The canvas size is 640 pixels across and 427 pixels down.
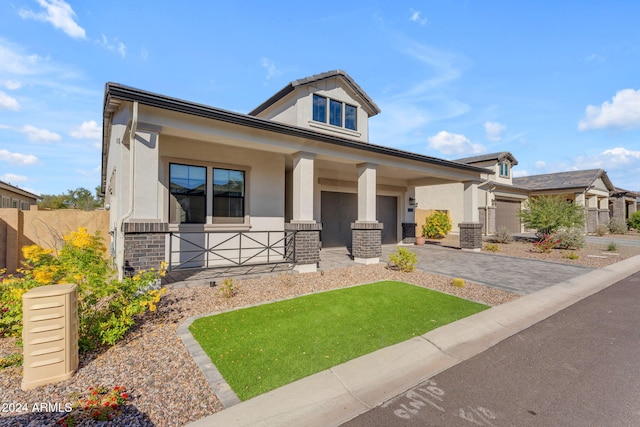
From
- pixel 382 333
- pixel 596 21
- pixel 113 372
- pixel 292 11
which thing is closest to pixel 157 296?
pixel 113 372

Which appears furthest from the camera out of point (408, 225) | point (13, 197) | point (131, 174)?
point (13, 197)

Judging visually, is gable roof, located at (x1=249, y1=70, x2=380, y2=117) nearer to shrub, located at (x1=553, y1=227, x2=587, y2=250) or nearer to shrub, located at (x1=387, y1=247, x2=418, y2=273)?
shrub, located at (x1=387, y1=247, x2=418, y2=273)

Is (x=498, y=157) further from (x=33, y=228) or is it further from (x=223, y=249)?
(x=33, y=228)

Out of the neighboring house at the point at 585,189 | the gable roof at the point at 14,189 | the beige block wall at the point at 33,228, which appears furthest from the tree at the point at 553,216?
the gable roof at the point at 14,189

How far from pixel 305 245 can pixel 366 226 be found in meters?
2.53

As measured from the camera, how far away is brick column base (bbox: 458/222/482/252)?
535 inches

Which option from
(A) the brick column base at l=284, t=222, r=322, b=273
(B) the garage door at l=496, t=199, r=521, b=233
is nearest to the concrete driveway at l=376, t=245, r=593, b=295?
(A) the brick column base at l=284, t=222, r=322, b=273

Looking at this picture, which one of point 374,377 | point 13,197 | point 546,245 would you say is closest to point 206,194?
point 374,377

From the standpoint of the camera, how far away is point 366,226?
972cm

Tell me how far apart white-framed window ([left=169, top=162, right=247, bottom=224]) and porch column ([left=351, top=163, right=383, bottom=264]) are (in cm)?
401

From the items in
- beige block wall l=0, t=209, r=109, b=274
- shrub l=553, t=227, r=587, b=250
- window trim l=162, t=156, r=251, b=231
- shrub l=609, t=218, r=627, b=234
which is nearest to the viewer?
window trim l=162, t=156, r=251, b=231

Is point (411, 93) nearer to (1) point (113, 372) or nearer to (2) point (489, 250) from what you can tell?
(2) point (489, 250)

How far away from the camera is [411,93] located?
14766 millimetres

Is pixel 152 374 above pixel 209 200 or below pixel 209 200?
below
